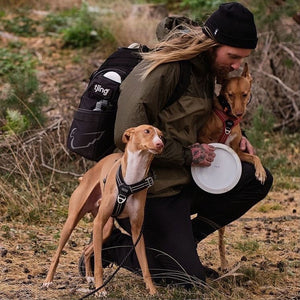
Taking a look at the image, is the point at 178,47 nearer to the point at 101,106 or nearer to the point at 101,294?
the point at 101,106

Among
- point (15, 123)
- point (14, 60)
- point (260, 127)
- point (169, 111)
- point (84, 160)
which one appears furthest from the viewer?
point (14, 60)

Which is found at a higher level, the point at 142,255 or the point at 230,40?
the point at 230,40

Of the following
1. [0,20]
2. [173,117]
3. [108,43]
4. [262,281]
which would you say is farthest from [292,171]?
[0,20]

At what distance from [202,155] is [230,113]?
0.39 metres

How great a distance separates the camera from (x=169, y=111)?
487 cm

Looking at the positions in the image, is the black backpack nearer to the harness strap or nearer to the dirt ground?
the harness strap

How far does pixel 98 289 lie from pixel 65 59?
28.8 feet

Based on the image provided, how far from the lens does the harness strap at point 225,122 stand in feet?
17.1

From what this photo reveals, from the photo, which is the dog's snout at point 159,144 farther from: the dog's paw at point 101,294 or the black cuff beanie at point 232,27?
the dog's paw at point 101,294

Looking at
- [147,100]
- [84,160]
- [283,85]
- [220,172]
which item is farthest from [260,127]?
[147,100]

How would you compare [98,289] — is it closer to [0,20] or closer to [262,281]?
[262,281]

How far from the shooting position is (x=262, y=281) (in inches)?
211

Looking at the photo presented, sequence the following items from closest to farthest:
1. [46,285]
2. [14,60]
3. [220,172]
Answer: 1. [46,285]
2. [220,172]
3. [14,60]

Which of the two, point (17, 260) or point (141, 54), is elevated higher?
point (141, 54)
